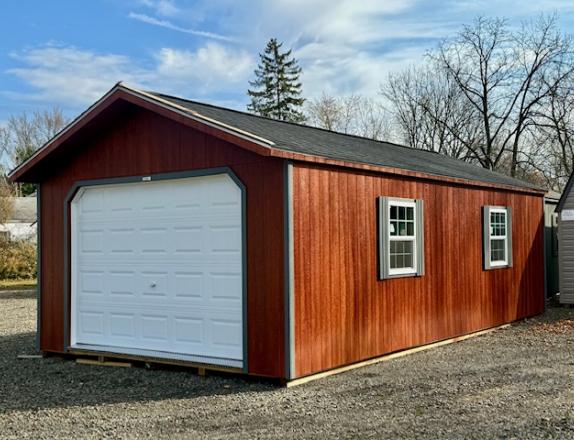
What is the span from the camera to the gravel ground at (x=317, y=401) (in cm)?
560

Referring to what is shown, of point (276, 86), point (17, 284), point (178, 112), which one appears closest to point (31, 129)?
point (276, 86)

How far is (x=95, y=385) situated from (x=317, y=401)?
264cm

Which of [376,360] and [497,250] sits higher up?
[497,250]

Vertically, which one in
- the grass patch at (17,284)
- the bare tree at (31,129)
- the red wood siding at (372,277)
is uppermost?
the bare tree at (31,129)

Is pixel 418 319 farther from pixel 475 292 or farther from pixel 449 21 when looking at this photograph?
pixel 449 21

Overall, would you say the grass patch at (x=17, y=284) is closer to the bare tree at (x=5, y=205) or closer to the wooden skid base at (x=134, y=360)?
the bare tree at (x=5, y=205)

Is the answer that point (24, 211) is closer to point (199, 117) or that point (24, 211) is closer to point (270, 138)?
point (199, 117)

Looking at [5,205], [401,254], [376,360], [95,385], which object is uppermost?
[5,205]

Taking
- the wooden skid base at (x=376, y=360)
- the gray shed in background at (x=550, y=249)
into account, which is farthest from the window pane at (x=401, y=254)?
the gray shed in background at (x=550, y=249)

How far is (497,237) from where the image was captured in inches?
458

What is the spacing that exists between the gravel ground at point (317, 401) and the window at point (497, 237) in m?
2.32

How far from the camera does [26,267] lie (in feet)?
79.6

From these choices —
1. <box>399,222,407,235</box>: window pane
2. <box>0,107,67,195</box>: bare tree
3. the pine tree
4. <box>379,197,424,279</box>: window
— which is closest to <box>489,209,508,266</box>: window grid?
<box>379,197,424,279</box>: window

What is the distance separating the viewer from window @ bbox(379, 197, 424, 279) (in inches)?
340
